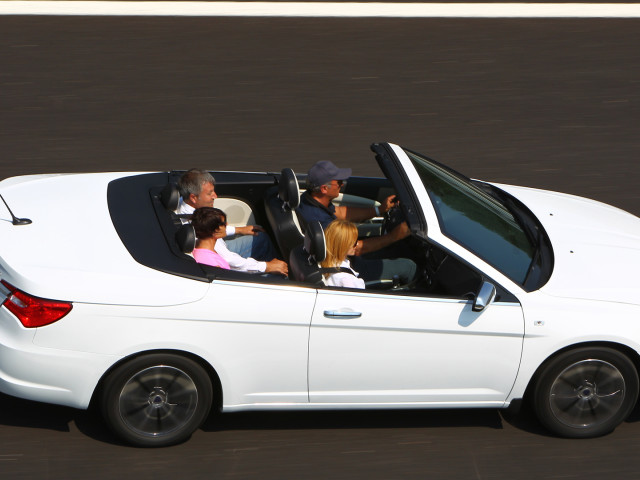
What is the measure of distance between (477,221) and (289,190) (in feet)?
4.25

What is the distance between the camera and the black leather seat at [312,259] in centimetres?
551

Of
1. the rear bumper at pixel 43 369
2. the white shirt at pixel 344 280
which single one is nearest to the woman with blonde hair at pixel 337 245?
the white shirt at pixel 344 280

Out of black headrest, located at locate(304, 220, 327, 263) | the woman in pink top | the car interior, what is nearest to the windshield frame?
the car interior

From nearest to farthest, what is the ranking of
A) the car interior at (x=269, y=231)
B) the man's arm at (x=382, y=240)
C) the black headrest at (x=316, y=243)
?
the car interior at (x=269, y=231), the black headrest at (x=316, y=243), the man's arm at (x=382, y=240)

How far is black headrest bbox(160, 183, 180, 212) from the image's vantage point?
6.29m

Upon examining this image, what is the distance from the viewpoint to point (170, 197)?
6301mm

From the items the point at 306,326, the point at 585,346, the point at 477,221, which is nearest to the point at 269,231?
the point at 477,221

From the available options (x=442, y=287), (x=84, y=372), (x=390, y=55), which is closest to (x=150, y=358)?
(x=84, y=372)

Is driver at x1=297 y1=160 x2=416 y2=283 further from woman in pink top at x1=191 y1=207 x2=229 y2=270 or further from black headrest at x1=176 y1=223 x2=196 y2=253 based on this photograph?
black headrest at x1=176 y1=223 x2=196 y2=253

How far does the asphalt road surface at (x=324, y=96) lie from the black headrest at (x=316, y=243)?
3.82 metres

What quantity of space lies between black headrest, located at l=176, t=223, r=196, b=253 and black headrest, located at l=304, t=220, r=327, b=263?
0.65 metres

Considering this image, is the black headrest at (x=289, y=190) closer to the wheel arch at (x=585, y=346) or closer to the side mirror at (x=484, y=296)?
the side mirror at (x=484, y=296)

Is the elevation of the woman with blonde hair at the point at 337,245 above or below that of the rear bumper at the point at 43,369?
above

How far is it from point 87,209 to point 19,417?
1.28 m
